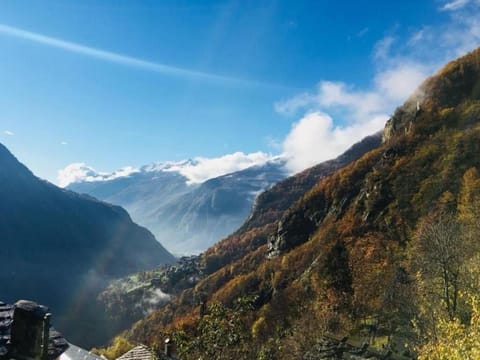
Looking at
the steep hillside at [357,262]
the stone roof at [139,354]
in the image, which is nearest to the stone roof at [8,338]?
the steep hillside at [357,262]

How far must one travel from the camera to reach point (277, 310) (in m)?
113

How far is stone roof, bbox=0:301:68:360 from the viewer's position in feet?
34.0

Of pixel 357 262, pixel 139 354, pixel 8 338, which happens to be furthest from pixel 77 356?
pixel 357 262

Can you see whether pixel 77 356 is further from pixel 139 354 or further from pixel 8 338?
pixel 8 338

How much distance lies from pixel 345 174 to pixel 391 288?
131805 mm

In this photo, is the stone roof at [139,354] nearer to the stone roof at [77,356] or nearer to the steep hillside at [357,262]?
the steep hillside at [357,262]

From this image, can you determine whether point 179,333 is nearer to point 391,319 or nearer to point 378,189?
point 391,319

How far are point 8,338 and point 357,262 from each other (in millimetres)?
95490

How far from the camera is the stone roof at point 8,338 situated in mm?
10352

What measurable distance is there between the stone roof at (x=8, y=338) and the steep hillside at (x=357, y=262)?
9.27 m

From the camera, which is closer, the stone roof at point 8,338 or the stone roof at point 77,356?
the stone roof at point 8,338

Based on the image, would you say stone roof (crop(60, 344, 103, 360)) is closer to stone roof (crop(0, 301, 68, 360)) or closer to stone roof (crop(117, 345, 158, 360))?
stone roof (crop(117, 345, 158, 360))

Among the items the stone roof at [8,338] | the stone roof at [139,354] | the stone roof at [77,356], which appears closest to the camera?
the stone roof at [8,338]

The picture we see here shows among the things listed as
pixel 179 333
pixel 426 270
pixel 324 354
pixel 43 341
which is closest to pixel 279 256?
pixel 426 270
